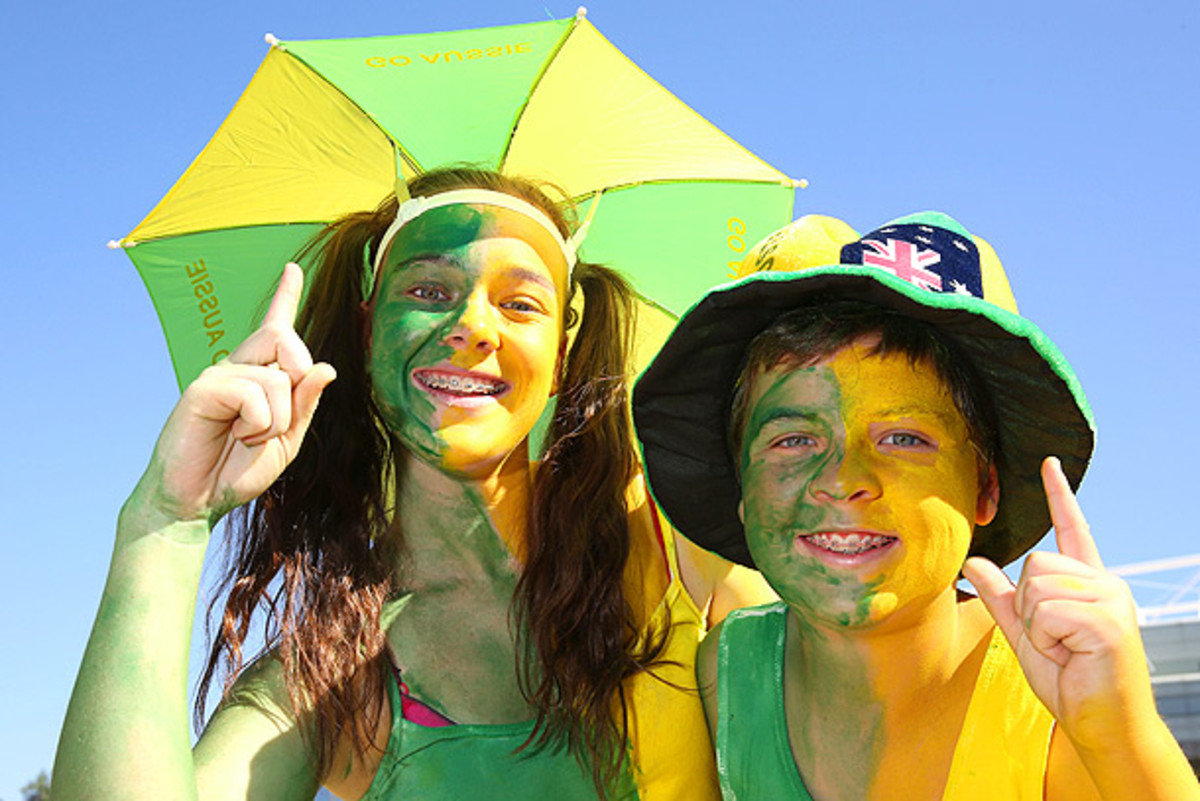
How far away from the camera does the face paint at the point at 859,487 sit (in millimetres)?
2961

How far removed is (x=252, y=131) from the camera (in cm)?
426

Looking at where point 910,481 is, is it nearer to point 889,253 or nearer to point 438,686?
point 889,253

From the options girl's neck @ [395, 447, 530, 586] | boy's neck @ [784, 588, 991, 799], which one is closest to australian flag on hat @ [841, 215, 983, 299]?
boy's neck @ [784, 588, 991, 799]

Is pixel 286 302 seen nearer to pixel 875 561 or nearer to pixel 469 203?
pixel 469 203

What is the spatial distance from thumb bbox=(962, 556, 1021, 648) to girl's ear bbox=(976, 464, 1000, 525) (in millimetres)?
477

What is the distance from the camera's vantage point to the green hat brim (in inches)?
117

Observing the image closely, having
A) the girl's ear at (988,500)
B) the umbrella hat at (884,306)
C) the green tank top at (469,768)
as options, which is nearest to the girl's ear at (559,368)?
the umbrella hat at (884,306)

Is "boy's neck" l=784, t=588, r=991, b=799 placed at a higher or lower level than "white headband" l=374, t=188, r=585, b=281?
lower

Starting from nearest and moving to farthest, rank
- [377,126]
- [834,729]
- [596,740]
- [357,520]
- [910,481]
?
[910,481] < [834,729] < [596,740] < [357,520] < [377,126]

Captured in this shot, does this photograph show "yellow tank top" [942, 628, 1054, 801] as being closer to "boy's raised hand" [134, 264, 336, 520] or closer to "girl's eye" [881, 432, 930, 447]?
"girl's eye" [881, 432, 930, 447]

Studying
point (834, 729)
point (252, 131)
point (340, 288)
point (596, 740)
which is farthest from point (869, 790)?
point (252, 131)

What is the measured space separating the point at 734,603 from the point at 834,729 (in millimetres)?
696

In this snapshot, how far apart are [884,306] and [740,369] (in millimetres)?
420

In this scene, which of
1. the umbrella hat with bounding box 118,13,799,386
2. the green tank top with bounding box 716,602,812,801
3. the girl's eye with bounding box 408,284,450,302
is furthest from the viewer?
the umbrella hat with bounding box 118,13,799,386
